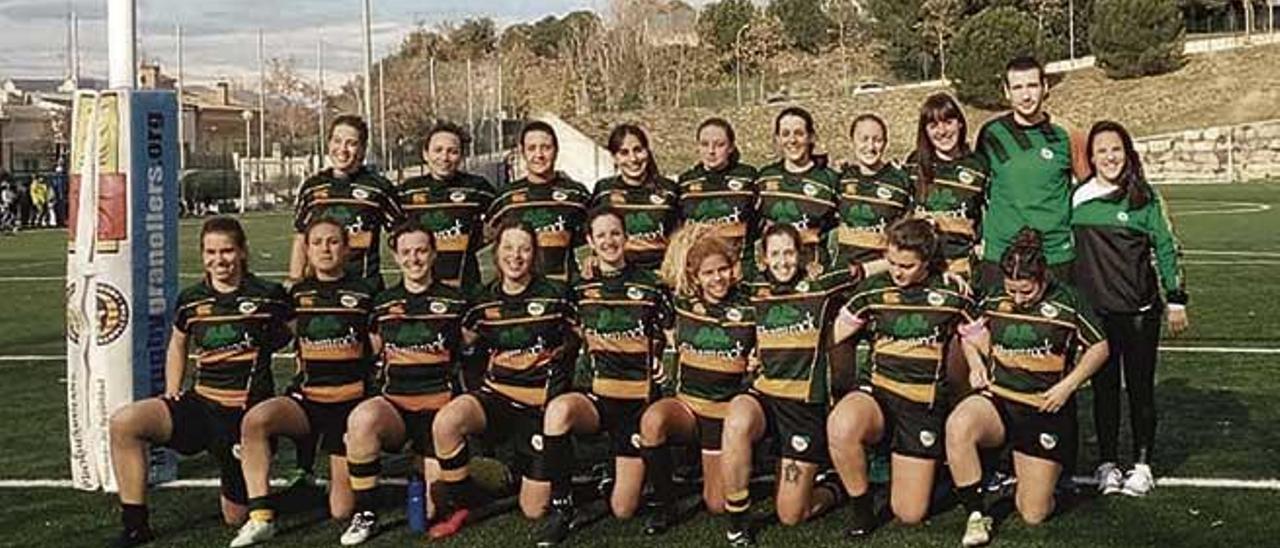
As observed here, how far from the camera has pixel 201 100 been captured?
322ft

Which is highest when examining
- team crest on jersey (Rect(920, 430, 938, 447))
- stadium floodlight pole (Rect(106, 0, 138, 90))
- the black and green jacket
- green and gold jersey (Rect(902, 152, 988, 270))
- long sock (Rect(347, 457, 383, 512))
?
stadium floodlight pole (Rect(106, 0, 138, 90))

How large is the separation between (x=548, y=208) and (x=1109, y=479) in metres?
2.99

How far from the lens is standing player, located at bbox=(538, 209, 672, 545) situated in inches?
255

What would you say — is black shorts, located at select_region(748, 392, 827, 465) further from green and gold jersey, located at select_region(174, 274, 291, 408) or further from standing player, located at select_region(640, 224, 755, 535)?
green and gold jersey, located at select_region(174, 274, 291, 408)

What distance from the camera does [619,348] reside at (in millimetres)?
6535

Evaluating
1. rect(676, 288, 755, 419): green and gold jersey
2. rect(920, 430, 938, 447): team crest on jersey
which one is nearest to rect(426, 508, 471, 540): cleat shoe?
rect(676, 288, 755, 419): green and gold jersey

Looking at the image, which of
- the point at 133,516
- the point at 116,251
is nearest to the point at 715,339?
the point at 133,516

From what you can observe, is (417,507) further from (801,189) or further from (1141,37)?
(1141,37)

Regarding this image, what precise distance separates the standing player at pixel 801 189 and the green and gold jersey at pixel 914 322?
911 millimetres

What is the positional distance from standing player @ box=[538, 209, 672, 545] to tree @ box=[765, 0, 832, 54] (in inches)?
2847

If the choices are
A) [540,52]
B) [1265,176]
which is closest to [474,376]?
[1265,176]

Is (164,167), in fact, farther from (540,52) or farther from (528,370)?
(540,52)

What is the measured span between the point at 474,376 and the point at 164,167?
182 centimetres

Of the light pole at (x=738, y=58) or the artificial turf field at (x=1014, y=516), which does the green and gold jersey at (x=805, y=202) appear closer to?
the artificial turf field at (x=1014, y=516)
